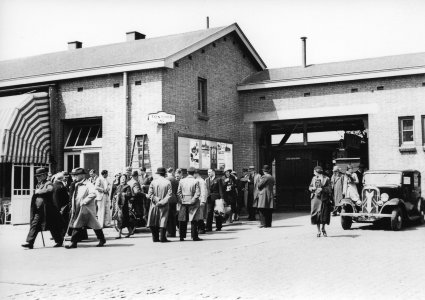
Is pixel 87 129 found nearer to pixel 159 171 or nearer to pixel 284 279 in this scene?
pixel 159 171

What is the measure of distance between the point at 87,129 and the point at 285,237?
9615mm

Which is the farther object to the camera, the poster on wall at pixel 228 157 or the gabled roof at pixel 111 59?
the poster on wall at pixel 228 157

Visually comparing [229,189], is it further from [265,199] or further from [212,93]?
[212,93]

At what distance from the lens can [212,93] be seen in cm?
2153

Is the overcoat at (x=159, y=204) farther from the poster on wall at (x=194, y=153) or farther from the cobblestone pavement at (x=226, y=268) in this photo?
the poster on wall at (x=194, y=153)

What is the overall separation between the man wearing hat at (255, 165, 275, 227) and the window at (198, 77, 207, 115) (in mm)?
5504

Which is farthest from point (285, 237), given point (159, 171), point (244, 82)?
point (244, 82)

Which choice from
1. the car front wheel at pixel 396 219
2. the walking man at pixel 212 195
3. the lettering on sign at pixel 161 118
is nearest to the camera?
the car front wheel at pixel 396 219

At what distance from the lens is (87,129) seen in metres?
20.2

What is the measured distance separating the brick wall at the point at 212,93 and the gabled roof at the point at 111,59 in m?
0.50

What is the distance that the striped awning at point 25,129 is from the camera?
18.1m

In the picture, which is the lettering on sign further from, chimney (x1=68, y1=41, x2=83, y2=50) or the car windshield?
chimney (x1=68, y1=41, x2=83, y2=50)

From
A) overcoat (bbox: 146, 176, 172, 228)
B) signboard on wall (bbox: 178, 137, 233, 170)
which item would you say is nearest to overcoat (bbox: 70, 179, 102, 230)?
overcoat (bbox: 146, 176, 172, 228)

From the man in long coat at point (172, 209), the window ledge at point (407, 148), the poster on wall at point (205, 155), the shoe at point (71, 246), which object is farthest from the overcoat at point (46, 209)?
the window ledge at point (407, 148)
